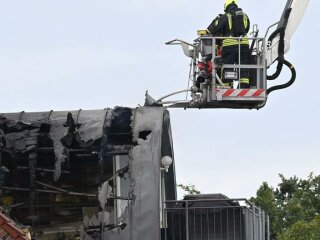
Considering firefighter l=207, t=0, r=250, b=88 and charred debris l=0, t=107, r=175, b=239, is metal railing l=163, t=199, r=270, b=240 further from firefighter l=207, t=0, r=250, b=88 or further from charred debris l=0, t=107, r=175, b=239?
firefighter l=207, t=0, r=250, b=88

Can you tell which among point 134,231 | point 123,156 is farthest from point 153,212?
point 123,156

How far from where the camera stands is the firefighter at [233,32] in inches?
626

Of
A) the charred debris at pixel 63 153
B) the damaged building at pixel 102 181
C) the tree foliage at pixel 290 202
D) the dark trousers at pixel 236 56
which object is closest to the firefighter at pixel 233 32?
the dark trousers at pixel 236 56

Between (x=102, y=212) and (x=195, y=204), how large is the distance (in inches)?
84.1

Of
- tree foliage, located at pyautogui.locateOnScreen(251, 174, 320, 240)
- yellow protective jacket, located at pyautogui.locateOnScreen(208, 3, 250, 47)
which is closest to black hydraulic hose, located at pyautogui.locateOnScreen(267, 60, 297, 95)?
yellow protective jacket, located at pyautogui.locateOnScreen(208, 3, 250, 47)

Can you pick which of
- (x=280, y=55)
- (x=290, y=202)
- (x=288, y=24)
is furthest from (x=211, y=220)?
(x=290, y=202)

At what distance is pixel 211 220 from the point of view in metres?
15.5

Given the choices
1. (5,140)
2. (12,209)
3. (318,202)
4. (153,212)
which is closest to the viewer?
(153,212)

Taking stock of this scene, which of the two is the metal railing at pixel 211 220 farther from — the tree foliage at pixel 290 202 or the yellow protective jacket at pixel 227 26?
the tree foliage at pixel 290 202

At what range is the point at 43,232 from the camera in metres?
16.2

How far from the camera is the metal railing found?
15.4 m

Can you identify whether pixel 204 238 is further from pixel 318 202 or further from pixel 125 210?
pixel 318 202

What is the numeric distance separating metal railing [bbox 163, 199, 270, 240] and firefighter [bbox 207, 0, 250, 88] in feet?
6.69

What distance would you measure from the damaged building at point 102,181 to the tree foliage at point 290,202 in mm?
26548
